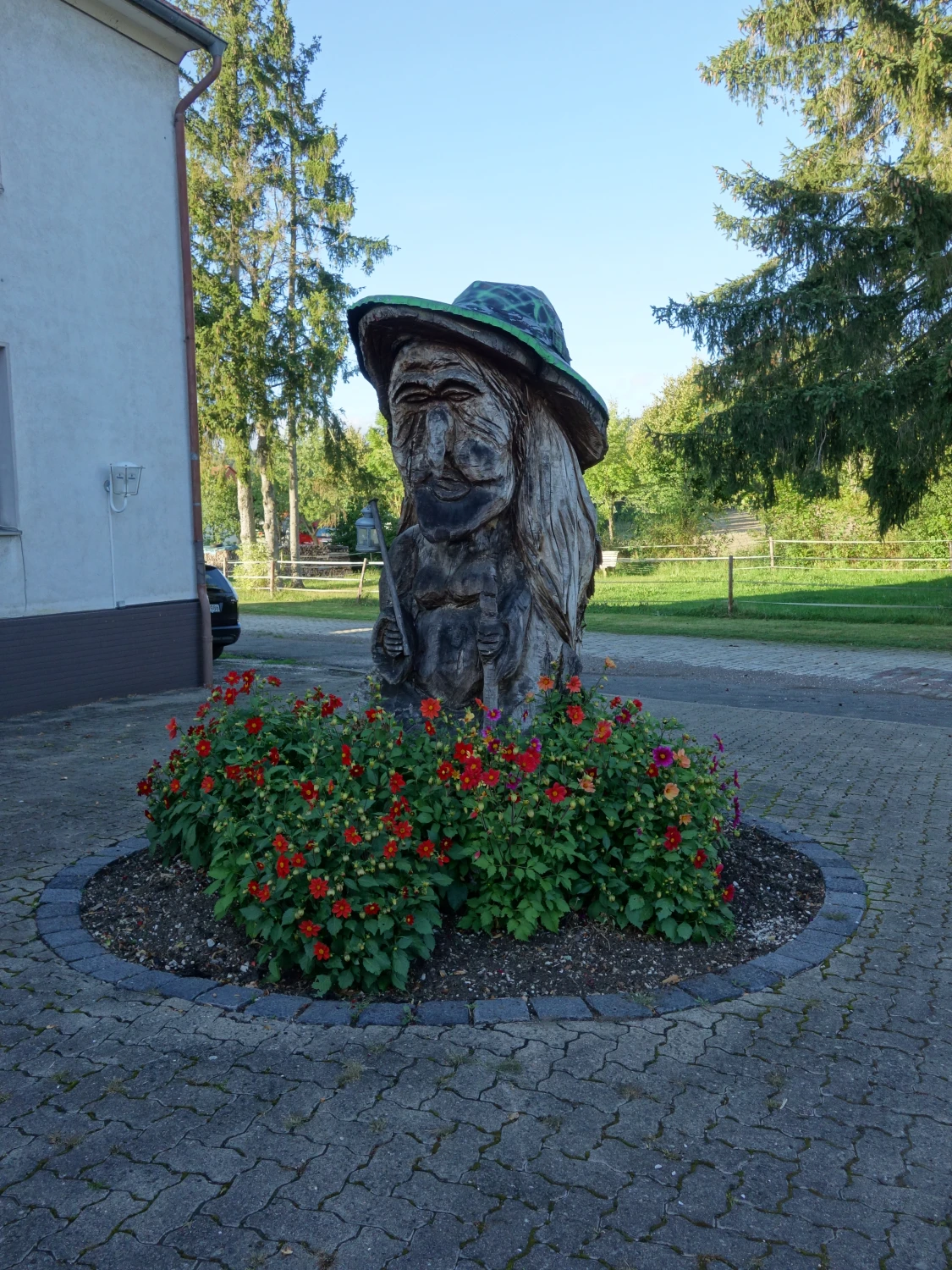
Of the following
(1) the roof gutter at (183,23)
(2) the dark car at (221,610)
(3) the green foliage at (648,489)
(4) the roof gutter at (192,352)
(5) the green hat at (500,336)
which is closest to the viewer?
(5) the green hat at (500,336)

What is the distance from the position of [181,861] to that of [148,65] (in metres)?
9.78

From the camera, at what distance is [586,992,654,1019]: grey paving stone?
3264 mm

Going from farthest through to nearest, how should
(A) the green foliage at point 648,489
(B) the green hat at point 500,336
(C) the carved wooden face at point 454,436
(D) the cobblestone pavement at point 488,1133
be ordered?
(A) the green foliage at point 648,489
(C) the carved wooden face at point 454,436
(B) the green hat at point 500,336
(D) the cobblestone pavement at point 488,1133

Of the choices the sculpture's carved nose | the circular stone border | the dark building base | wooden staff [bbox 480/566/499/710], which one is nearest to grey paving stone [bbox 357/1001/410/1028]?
the circular stone border

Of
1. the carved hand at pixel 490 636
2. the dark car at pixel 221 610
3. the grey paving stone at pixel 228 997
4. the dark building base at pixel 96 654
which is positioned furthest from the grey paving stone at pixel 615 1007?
the dark car at pixel 221 610

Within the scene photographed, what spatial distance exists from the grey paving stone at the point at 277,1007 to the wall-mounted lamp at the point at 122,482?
316 inches

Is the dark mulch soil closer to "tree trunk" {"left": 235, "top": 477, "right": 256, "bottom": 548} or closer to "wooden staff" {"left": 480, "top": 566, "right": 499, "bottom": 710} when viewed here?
"wooden staff" {"left": 480, "top": 566, "right": 499, "bottom": 710}

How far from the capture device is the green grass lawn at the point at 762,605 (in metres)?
16.8

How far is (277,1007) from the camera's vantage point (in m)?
3.29

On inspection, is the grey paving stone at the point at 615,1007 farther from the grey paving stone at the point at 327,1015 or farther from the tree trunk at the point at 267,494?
the tree trunk at the point at 267,494

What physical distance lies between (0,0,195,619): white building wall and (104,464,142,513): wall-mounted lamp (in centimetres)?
9

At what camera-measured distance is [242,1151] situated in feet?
8.34

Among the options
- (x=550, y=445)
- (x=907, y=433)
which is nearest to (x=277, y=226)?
(x=907, y=433)

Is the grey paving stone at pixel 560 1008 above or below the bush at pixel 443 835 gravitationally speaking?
below
